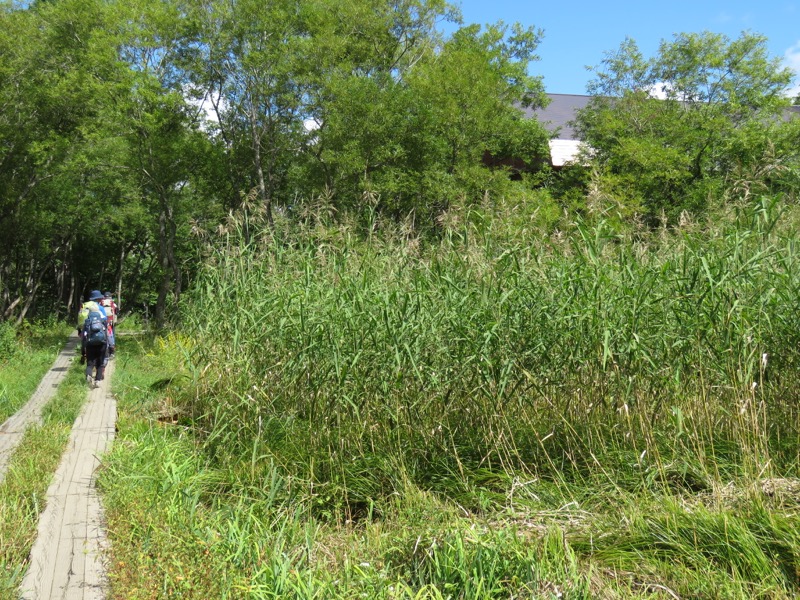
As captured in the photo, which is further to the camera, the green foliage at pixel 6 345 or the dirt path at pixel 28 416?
the green foliage at pixel 6 345

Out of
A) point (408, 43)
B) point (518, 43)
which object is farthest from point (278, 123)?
point (518, 43)

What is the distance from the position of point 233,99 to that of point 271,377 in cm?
1604

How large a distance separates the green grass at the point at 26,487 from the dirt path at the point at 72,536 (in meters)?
0.05

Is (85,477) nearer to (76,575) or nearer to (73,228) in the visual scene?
(76,575)

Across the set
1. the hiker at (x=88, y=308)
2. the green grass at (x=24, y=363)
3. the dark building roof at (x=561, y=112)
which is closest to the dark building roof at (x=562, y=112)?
the dark building roof at (x=561, y=112)

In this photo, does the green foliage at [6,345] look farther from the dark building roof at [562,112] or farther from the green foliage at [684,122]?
the dark building roof at [562,112]

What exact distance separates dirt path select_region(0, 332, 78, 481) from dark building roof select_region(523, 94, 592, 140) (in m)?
24.5

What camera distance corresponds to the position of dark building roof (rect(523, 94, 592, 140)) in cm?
3231

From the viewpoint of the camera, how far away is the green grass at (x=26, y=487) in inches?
137

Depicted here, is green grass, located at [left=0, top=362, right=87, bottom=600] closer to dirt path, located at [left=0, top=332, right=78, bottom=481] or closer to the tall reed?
dirt path, located at [left=0, top=332, right=78, bottom=481]

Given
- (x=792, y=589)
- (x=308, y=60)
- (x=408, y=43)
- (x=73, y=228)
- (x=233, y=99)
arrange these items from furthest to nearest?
(x=73, y=228) < (x=408, y=43) < (x=233, y=99) < (x=308, y=60) < (x=792, y=589)

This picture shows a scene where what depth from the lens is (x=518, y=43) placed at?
87.0 feet

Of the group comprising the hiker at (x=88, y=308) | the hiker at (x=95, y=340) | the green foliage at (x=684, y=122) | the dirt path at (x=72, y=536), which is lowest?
the dirt path at (x=72, y=536)

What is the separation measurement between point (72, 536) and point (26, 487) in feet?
2.85
